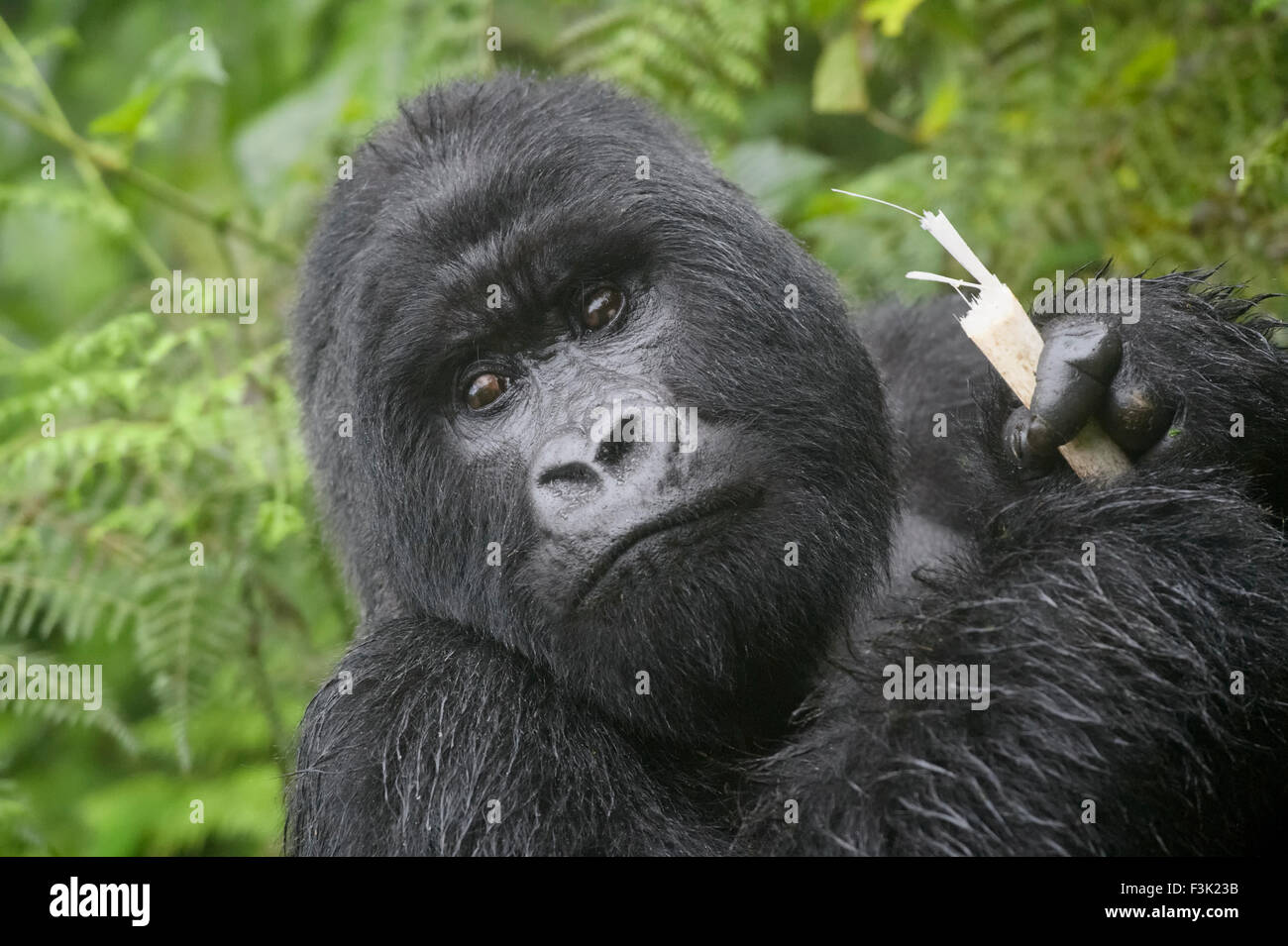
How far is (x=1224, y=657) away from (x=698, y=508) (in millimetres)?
1169

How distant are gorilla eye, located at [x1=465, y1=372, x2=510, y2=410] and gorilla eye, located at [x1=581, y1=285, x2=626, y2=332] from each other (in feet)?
0.83

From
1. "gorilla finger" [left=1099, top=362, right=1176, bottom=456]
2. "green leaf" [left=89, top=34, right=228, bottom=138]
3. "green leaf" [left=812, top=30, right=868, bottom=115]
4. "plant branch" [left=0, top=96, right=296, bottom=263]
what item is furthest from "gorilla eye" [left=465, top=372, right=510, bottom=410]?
"green leaf" [left=812, top=30, right=868, bottom=115]

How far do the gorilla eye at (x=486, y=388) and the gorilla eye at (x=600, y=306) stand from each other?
25cm

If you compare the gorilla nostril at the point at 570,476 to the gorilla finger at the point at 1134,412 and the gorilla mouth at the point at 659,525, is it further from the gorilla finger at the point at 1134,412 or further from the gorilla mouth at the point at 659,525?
the gorilla finger at the point at 1134,412

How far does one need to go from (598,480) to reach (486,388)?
50cm

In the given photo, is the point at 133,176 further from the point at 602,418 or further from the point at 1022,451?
the point at 1022,451

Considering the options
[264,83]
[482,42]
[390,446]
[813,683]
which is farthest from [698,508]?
[264,83]

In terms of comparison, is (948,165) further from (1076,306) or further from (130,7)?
(130,7)

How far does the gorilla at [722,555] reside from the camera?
271cm

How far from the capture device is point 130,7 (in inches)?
287

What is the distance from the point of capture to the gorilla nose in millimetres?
2822

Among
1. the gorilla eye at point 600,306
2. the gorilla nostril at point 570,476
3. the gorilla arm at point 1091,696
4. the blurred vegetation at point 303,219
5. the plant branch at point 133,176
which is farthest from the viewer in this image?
the plant branch at point 133,176

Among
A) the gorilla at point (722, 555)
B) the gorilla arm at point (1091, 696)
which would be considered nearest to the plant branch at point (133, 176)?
the gorilla at point (722, 555)

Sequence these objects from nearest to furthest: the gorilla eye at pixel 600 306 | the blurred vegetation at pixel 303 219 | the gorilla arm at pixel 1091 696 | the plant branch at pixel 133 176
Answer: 1. the gorilla arm at pixel 1091 696
2. the gorilla eye at pixel 600 306
3. the blurred vegetation at pixel 303 219
4. the plant branch at pixel 133 176
